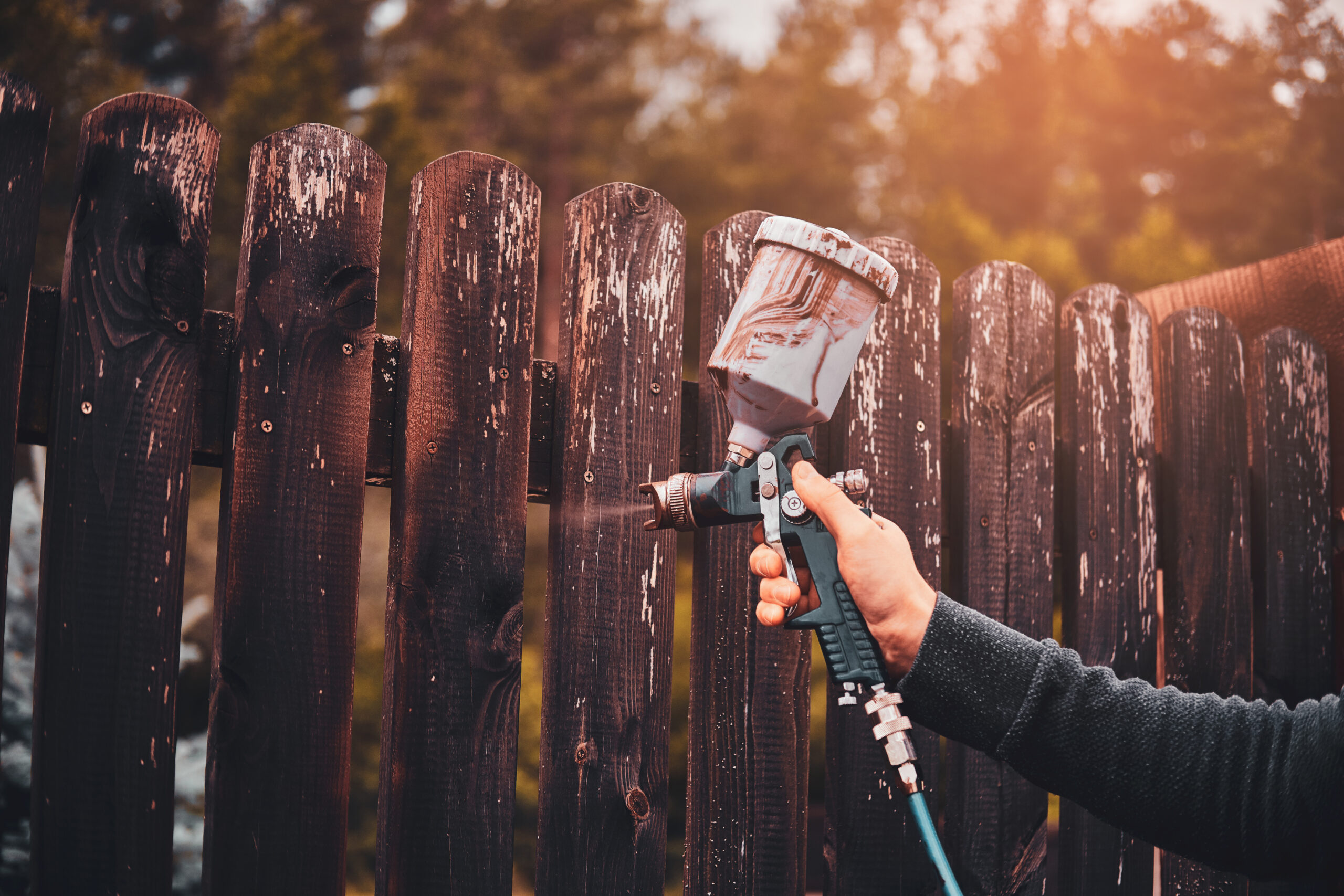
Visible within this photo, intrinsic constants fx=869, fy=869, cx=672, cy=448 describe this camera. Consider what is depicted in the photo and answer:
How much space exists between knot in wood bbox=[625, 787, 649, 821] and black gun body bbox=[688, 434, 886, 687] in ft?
1.36

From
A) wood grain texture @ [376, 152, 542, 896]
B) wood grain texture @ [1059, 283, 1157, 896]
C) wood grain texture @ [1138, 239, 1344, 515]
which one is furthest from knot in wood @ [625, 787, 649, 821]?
wood grain texture @ [1138, 239, 1344, 515]

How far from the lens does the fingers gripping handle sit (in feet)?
4.29

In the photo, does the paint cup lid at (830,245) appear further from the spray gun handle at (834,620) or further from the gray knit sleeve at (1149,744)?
the gray knit sleeve at (1149,744)

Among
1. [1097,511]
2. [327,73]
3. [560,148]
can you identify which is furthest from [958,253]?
[1097,511]

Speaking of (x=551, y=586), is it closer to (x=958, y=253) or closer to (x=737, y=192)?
(x=958, y=253)

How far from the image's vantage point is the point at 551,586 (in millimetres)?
1504

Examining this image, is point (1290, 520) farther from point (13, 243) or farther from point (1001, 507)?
point (13, 243)

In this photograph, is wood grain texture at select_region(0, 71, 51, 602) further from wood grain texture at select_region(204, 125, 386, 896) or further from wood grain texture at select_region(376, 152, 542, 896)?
wood grain texture at select_region(376, 152, 542, 896)

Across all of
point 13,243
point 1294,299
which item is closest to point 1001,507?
point 1294,299

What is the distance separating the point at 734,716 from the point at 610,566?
37 cm

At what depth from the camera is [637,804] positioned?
4.91 ft

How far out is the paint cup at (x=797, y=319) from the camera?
133 centimetres

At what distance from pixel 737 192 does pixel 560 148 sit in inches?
115

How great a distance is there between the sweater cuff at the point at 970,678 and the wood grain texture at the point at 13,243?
131 cm
